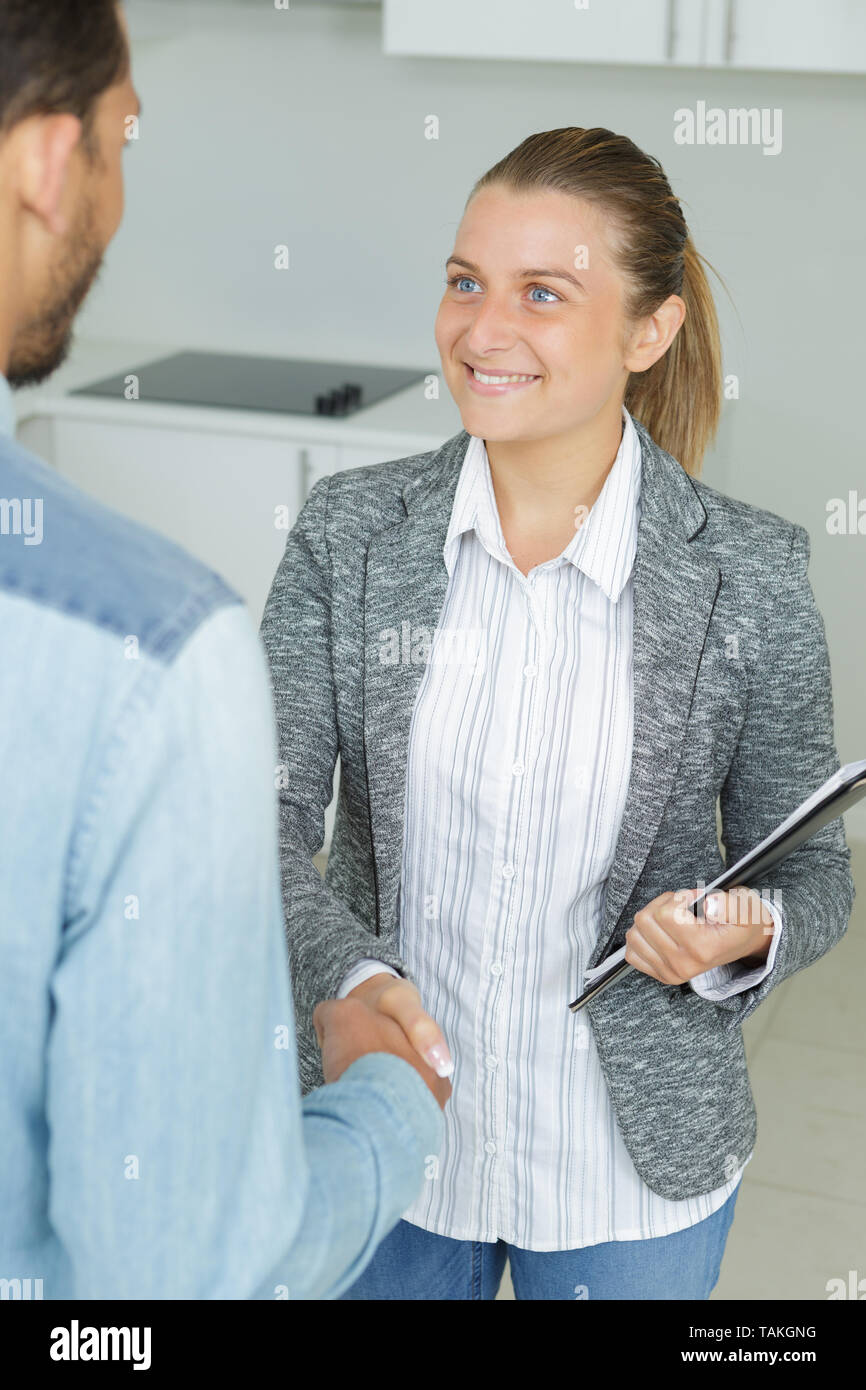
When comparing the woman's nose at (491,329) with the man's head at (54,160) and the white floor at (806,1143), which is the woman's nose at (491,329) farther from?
the white floor at (806,1143)

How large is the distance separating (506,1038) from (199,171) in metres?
2.91

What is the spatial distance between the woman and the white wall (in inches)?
81.9

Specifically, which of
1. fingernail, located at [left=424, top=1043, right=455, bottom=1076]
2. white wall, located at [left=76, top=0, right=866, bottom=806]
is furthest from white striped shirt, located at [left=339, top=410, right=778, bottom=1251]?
white wall, located at [left=76, top=0, right=866, bottom=806]

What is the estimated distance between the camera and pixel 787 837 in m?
1.10

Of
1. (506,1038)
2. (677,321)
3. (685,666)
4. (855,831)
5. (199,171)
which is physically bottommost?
(855,831)

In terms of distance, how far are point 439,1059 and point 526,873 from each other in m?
0.30

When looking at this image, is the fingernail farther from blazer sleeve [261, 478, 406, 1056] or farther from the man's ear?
the man's ear

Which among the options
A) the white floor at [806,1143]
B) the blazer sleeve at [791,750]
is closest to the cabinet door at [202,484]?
the white floor at [806,1143]

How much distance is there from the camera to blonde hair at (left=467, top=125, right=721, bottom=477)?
134 cm

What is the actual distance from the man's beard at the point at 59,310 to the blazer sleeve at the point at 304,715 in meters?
0.63

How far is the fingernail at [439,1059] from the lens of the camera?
1.02 m
